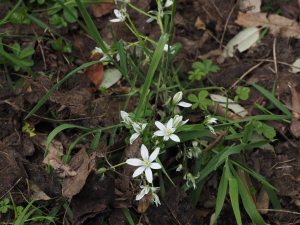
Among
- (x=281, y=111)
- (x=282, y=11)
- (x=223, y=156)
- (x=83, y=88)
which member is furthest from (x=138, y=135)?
(x=282, y=11)

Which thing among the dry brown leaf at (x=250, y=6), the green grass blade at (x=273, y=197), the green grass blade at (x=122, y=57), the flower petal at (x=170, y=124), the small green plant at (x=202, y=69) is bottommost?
the green grass blade at (x=273, y=197)

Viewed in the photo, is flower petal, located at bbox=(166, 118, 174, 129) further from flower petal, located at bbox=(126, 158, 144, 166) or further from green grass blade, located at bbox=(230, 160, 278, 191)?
green grass blade, located at bbox=(230, 160, 278, 191)

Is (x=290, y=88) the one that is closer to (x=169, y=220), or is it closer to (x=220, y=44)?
(x=220, y=44)

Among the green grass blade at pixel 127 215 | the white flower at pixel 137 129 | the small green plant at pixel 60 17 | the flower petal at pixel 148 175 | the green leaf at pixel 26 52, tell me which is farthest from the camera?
the small green plant at pixel 60 17

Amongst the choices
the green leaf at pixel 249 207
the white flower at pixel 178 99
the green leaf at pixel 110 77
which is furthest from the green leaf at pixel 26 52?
the green leaf at pixel 249 207

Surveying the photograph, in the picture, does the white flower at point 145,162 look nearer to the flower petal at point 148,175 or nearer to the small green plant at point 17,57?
the flower petal at point 148,175

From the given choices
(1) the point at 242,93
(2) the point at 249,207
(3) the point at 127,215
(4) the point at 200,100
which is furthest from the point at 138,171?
(1) the point at 242,93

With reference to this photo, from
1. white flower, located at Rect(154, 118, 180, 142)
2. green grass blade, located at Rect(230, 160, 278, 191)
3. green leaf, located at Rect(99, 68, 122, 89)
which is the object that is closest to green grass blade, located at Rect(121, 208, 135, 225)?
white flower, located at Rect(154, 118, 180, 142)
